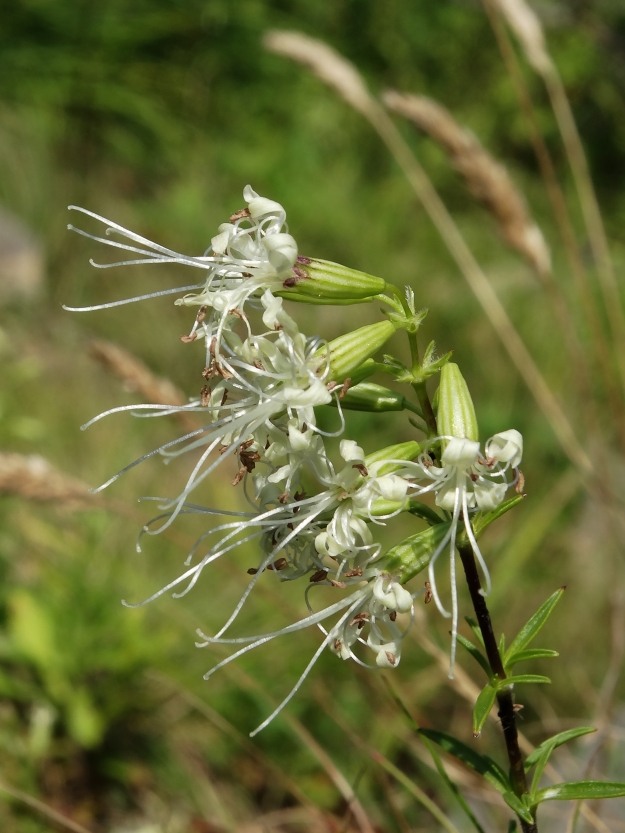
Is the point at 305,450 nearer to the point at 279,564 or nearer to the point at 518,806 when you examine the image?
the point at 279,564

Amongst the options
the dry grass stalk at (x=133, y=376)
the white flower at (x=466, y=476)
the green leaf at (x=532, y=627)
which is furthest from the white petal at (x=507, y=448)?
the dry grass stalk at (x=133, y=376)

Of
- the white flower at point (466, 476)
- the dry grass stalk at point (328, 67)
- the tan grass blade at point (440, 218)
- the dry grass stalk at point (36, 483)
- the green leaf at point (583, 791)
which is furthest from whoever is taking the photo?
the dry grass stalk at point (328, 67)

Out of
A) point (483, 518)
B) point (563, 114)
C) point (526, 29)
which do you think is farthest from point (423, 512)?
point (526, 29)

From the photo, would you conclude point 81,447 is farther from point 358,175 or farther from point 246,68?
point 246,68

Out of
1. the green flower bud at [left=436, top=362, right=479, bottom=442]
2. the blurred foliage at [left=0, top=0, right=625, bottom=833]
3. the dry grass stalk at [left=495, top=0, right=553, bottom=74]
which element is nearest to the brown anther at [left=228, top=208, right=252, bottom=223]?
the green flower bud at [left=436, top=362, right=479, bottom=442]

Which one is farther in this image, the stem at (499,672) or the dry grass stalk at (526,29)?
the dry grass stalk at (526,29)

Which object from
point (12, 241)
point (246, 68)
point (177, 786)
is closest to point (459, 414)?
point (177, 786)

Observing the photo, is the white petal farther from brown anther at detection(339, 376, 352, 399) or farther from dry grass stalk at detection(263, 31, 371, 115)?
dry grass stalk at detection(263, 31, 371, 115)

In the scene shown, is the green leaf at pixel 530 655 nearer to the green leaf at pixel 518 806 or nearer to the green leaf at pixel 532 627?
the green leaf at pixel 532 627
